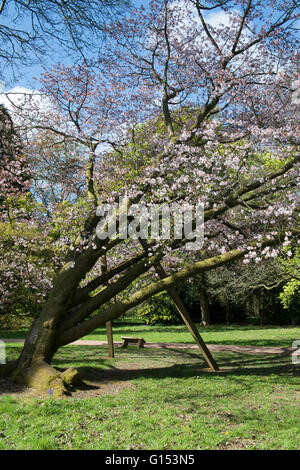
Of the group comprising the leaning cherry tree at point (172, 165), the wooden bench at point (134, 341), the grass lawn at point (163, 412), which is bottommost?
the wooden bench at point (134, 341)

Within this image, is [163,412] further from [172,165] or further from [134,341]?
[134,341]

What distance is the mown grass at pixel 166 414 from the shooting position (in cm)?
416

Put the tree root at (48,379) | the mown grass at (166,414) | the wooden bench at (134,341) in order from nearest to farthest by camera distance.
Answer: the mown grass at (166,414)
the tree root at (48,379)
the wooden bench at (134,341)

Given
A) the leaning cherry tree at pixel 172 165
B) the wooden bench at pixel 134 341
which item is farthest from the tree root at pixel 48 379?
the wooden bench at pixel 134 341

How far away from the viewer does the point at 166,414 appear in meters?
5.07

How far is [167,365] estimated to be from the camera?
977cm

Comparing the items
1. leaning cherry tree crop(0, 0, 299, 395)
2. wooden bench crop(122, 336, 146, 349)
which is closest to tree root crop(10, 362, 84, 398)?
leaning cherry tree crop(0, 0, 299, 395)

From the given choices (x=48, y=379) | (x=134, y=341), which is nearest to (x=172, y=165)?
(x=48, y=379)

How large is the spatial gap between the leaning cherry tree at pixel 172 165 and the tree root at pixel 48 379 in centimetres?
3

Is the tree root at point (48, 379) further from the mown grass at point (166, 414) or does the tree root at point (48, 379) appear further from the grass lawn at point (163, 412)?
the mown grass at point (166, 414)

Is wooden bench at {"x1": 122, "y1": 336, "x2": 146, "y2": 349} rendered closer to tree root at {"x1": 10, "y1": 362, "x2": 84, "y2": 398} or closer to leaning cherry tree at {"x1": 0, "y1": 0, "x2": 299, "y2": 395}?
leaning cherry tree at {"x1": 0, "y1": 0, "x2": 299, "y2": 395}
